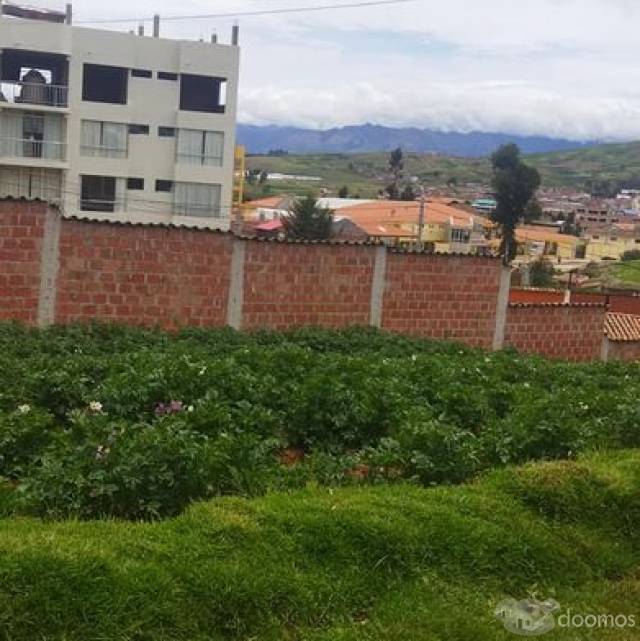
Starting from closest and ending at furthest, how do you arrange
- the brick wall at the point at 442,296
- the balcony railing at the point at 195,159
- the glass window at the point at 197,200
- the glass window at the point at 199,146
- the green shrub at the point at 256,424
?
the green shrub at the point at 256,424 < the brick wall at the point at 442,296 < the glass window at the point at 199,146 < the balcony railing at the point at 195,159 < the glass window at the point at 197,200

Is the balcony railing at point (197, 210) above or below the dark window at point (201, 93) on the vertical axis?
below

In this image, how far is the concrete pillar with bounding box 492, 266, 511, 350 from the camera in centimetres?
1727

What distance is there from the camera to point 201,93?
43.8m

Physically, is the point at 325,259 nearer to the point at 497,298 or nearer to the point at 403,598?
the point at 497,298

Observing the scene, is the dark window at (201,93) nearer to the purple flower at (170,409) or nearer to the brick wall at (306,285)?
the brick wall at (306,285)

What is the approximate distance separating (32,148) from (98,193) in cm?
345

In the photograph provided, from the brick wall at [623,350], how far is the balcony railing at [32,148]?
28243 mm

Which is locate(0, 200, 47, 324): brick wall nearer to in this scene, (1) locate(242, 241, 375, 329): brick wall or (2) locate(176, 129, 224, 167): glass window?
(1) locate(242, 241, 375, 329): brick wall

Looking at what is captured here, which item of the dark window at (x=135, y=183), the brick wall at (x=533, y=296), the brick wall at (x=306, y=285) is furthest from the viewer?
the dark window at (x=135, y=183)

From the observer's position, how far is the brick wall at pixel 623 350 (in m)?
19.9

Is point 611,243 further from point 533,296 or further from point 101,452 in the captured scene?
point 101,452

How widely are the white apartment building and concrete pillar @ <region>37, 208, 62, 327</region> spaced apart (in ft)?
89.6

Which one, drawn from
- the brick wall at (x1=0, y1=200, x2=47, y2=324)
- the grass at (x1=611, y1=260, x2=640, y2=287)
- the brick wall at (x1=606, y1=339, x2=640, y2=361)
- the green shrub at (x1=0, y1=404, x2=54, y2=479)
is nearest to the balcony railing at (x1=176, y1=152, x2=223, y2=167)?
the brick wall at (x1=606, y1=339, x2=640, y2=361)

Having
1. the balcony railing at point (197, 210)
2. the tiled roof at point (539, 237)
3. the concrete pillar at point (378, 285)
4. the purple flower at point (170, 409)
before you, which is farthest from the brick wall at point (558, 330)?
the tiled roof at point (539, 237)
